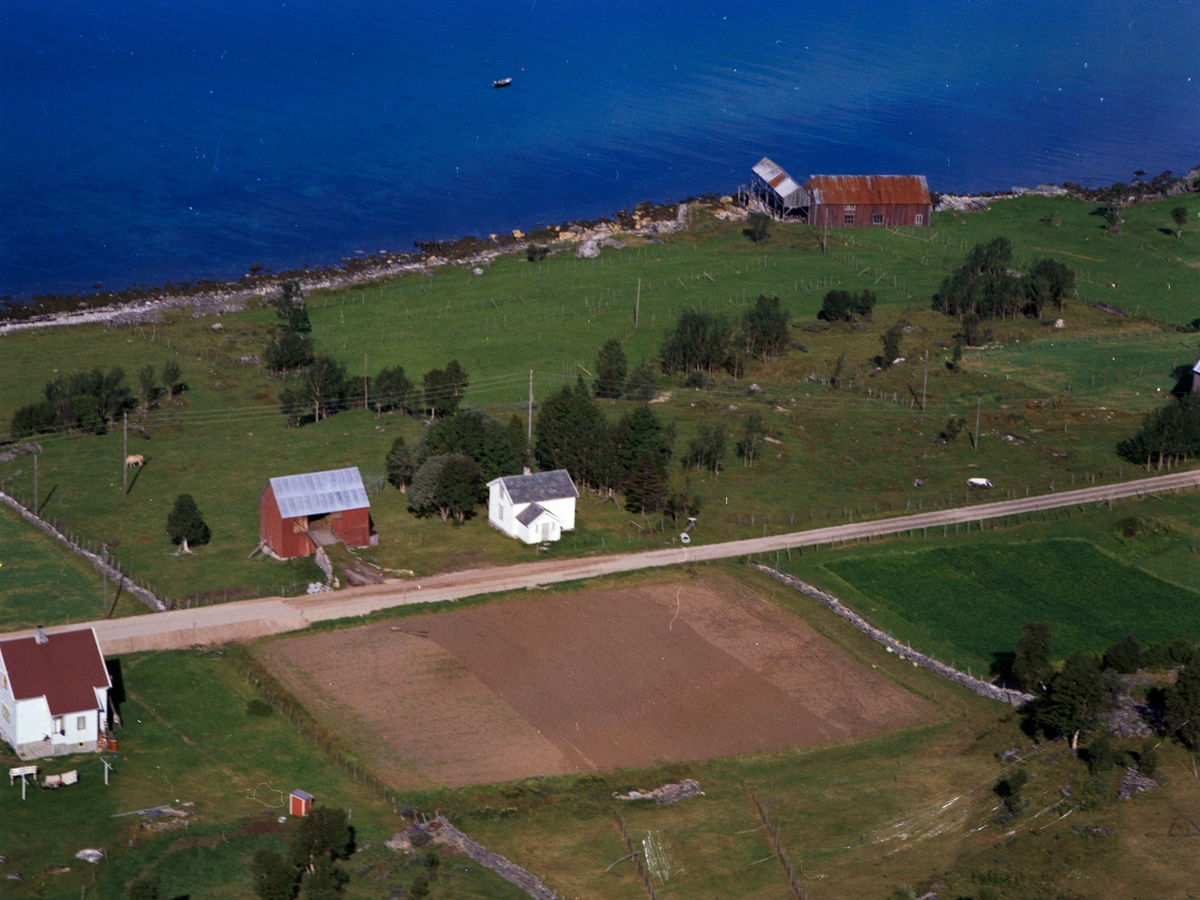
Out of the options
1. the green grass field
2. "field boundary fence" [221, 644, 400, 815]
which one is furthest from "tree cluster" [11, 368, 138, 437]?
"field boundary fence" [221, 644, 400, 815]

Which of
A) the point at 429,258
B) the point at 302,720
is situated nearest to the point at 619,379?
the point at 429,258

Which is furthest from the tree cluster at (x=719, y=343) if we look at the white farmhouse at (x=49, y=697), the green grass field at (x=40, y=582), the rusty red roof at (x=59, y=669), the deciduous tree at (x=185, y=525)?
the white farmhouse at (x=49, y=697)

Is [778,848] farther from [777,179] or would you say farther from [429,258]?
[777,179]

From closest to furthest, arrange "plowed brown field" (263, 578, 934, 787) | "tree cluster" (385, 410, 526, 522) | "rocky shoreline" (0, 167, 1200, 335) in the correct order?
"plowed brown field" (263, 578, 934, 787), "tree cluster" (385, 410, 526, 522), "rocky shoreline" (0, 167, 1200, 335)

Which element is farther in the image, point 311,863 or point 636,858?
point 636,858

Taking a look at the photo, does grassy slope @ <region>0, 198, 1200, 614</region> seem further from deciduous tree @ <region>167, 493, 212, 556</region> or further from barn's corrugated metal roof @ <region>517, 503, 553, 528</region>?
barn's corrugated metal roof @ <region>517, 503, 553, 528</region>

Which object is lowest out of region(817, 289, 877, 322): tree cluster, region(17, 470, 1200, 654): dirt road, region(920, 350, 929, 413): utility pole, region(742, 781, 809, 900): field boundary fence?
region(742, 781, 809, 900): field boundary fence

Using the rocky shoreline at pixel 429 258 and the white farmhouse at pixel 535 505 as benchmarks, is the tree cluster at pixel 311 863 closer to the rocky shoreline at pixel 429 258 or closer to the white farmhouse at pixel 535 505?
the white farmhouse at pixel 535 505
